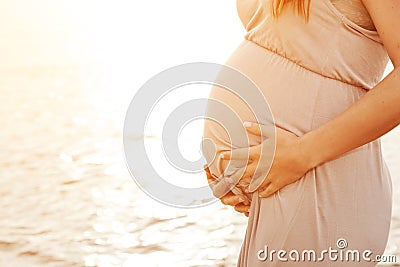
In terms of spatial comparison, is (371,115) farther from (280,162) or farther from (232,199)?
(232,199)

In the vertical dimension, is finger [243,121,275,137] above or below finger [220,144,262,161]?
above

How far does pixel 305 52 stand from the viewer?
1110 mm

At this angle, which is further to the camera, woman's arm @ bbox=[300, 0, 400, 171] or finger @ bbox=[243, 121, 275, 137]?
finger @ bbox=[243, 121, 275, 137]

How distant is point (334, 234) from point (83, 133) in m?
3.63

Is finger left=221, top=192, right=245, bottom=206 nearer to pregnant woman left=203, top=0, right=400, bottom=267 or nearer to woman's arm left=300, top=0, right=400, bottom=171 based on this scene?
pregnant woman left=203, top=0, right=400, bottom=267

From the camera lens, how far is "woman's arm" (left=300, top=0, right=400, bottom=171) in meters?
1.01

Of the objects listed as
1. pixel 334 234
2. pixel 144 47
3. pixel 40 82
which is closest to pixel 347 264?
pixel 334 234

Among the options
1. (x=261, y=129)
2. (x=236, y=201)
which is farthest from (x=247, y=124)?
(x=236, y=201)

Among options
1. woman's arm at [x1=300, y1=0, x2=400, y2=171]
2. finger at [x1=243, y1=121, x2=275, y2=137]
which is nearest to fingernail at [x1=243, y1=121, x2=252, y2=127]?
finger at [x1=243, y1=121, x2=275, y2=137]

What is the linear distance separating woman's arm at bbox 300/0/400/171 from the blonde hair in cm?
10

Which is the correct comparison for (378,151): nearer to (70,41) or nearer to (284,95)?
(284,95)

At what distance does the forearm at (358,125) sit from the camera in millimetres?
1025

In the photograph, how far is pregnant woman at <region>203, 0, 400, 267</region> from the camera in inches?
42.3

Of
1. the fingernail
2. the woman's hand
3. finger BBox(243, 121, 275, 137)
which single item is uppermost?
the fingernail
